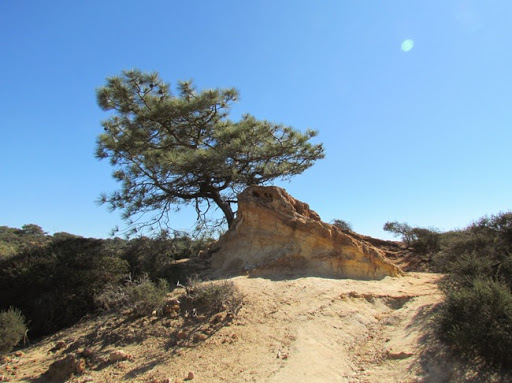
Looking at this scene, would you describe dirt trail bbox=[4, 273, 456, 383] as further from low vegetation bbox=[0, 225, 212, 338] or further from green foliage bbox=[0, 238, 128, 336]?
green foliage bbox=[0, 238, 128, 336]

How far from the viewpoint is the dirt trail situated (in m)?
4.83

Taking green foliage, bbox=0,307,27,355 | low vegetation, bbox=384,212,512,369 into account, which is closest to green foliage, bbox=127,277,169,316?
green foliage, bbox=0,307,27,355

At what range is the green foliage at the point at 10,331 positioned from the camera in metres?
6.32

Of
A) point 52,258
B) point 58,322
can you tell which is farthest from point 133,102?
point 58,322

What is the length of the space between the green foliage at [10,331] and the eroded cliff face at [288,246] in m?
4.50

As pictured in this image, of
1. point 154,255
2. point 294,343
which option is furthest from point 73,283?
point 294,343

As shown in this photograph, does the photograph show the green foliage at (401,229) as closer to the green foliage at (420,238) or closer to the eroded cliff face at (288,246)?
the green foliage at (420,238)

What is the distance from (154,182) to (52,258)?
152 inches

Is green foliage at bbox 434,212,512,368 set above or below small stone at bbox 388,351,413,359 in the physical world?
above

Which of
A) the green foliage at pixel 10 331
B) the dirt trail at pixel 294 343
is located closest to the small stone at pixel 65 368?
the dirt trail at pixel 294 343

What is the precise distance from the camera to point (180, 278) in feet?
29.4

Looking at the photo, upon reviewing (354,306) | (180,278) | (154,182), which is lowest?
(354,306)

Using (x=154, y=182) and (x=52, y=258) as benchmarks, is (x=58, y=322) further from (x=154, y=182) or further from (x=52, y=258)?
(x=154, y=182)

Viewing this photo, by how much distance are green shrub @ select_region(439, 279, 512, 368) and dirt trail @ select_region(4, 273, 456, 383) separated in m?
0.40
